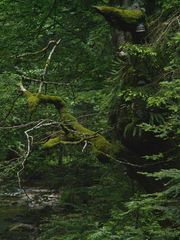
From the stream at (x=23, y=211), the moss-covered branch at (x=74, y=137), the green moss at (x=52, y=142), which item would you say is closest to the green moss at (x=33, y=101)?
the moss-covered branch at (x=74, y=137)

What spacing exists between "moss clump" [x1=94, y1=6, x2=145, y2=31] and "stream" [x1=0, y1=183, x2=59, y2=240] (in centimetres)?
587

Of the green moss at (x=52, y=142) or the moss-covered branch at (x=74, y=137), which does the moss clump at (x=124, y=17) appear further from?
the green moss at (x=52, y=142)

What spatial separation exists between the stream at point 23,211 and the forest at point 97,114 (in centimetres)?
4

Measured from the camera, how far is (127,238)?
5.09 m

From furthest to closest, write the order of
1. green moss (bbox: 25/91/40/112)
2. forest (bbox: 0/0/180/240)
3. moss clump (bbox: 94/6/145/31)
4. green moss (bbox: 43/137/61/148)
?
1. green moss (bbox: 25/91/40/112)
2. green moss (bbox: 43/137/61/148)
3. moss clump (bbox: 94/6/145/31)
4. forest (bbox: 0/0/180/240)

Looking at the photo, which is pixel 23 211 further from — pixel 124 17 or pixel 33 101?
pixel 124 17

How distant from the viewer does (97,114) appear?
28.4ft

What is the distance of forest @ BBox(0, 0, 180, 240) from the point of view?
19.5 feet

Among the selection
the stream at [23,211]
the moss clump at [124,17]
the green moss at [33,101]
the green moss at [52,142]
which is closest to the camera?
the moss clump at [124,17]

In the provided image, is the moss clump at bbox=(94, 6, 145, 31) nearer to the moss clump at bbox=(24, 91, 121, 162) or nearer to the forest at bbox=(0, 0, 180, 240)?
the forest at bbox=(0, 0, 180, 240)

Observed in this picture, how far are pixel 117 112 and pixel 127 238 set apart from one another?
2.41 meters

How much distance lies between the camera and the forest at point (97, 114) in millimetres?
5930

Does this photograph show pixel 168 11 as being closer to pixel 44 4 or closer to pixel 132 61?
pixel 132 61

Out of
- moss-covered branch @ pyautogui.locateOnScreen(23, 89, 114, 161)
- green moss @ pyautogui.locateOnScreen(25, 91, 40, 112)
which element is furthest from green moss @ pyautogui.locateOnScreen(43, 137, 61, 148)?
green moss @ pyautogui.locateOnScreen(25, 91, 40, 112)
